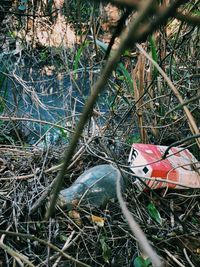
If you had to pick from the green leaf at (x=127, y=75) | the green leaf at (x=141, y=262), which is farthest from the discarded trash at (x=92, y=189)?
the green leaf at (x=127, y=75)

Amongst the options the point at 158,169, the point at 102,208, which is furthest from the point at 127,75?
the point at 102,208

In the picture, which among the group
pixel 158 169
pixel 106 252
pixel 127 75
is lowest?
pixel 106 252

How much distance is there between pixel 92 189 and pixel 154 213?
186 mm

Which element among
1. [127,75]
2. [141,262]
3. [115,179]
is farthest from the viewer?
[127,75]

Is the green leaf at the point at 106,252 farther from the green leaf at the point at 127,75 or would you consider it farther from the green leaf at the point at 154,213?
the green leaf at the point at 127,75

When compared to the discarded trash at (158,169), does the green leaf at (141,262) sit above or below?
below

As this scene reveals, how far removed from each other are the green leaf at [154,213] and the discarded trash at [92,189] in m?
0.10

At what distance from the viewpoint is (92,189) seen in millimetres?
1120

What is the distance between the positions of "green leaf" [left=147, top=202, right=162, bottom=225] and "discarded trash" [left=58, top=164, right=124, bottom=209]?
101 mm

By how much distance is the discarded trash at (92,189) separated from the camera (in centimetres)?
108

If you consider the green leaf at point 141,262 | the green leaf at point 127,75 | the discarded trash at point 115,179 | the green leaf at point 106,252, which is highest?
the green leaf at point 127,75

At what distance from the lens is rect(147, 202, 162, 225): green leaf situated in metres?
1.04

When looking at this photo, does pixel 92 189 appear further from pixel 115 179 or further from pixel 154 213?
pixel 154 213

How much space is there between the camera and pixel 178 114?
151cm
